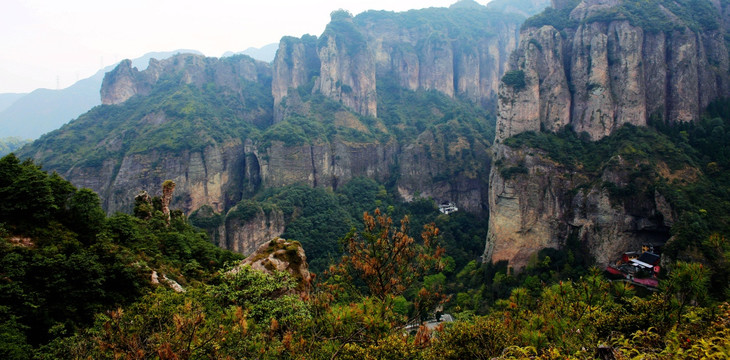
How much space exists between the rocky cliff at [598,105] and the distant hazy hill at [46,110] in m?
123

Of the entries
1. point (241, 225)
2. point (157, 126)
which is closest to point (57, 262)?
point (241, 225)

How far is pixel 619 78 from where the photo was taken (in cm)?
4125

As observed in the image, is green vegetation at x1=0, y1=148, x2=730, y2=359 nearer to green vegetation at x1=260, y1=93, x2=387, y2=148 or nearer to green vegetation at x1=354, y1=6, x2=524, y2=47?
green vegetation at x1=260, y1=93, x2=387, y2=148

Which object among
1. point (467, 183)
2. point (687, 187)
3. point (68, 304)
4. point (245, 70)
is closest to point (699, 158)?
point (687, 187)

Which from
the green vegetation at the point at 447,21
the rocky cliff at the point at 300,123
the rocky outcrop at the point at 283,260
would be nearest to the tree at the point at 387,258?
the rocky outcrop at the point at 283,260

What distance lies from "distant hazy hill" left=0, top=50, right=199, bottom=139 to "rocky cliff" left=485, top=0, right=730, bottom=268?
12328 centimetres

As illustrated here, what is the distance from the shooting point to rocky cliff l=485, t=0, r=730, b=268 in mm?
34750

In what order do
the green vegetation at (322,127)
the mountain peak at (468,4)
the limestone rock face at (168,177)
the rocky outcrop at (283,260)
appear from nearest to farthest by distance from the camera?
1. the rocky outcrop at (283,260)
2. the limestone rock face at (168,177)
3. the green vegetation at (322,127)
4. the mountain peak at (468,4)

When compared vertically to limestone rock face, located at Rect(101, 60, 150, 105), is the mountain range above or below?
below

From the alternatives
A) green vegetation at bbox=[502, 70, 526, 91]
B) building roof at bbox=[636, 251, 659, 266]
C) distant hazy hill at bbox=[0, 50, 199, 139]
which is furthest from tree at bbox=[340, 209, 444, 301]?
distant hazy hill at bbox=[0, 50, 199, 139]

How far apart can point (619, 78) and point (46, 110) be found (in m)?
172

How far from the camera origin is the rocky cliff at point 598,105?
1368 inches

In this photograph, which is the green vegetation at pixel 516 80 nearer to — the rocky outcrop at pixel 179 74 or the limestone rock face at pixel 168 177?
the limestone rock face at pixel 168 177

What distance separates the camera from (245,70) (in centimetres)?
8781
